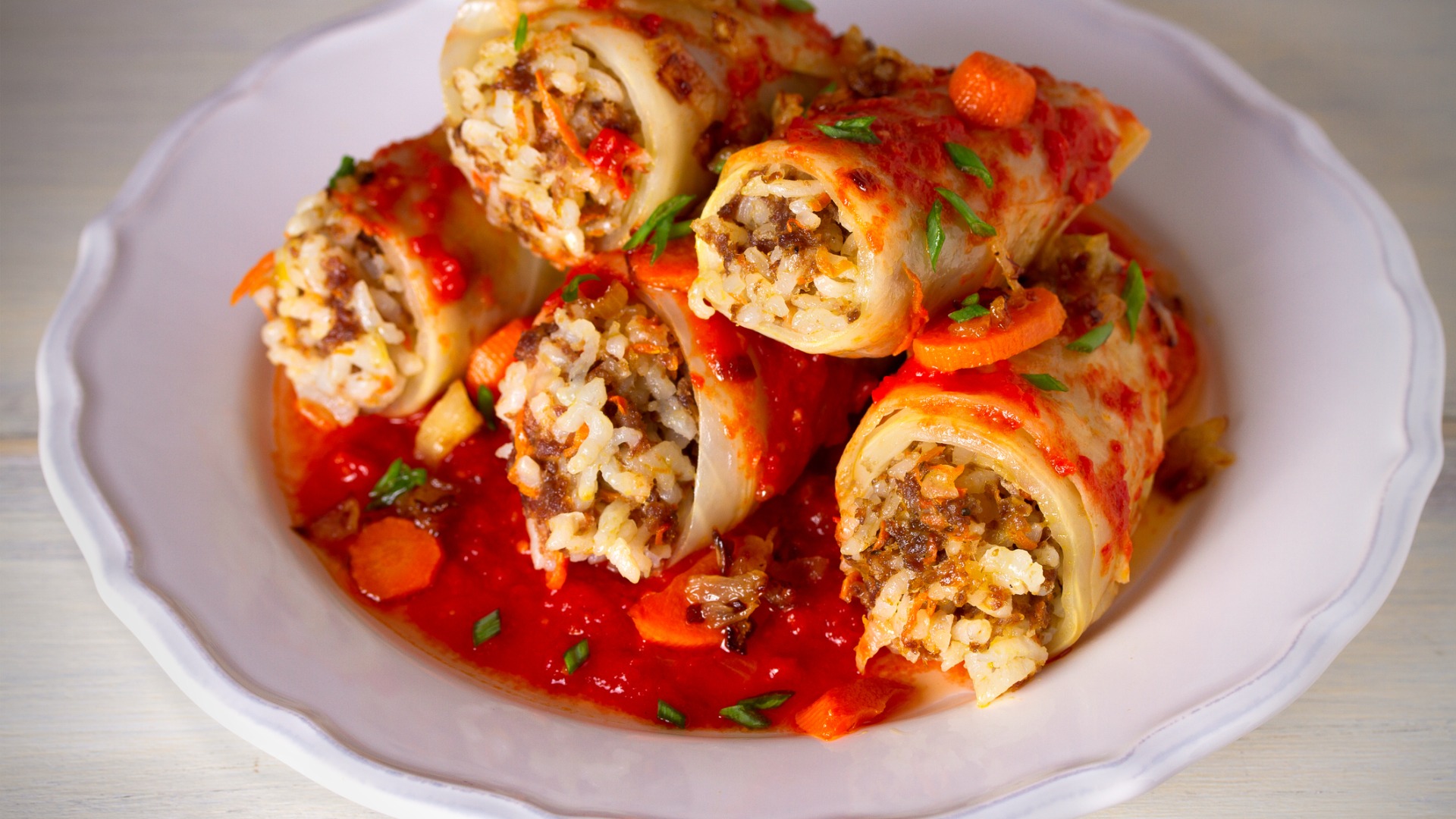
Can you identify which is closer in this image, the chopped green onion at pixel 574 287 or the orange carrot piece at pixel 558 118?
the orange carrot piece at pixel 558 118

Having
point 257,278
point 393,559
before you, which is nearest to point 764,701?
point 393,559

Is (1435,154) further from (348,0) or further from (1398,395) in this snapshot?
(348,0)

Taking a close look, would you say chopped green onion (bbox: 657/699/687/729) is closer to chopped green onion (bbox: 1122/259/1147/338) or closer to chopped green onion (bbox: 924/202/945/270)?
chopped green onion (bbox: 924/202/945/270)

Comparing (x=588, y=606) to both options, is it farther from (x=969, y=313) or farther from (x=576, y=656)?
(x=969, y=313)

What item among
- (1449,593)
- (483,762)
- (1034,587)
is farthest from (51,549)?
(1449,593)

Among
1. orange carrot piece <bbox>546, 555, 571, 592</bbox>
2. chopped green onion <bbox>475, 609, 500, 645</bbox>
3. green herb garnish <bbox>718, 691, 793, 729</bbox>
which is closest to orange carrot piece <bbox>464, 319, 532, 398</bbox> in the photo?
orange carrot piece <bbox>546, 555, 571, 592</bbox>

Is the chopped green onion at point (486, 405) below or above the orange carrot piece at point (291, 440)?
above

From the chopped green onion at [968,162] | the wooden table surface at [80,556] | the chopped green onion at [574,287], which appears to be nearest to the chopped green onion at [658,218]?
the chopped green onion at [574,287]

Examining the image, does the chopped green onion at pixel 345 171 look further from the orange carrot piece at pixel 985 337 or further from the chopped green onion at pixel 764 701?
the chopped green onion at pixel 764 701
